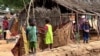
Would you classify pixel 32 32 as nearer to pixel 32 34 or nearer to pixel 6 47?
pixel 32 34

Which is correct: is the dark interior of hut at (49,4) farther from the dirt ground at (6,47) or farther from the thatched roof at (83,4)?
the dirt ground at (6,47)

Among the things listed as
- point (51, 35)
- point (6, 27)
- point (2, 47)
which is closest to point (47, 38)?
point (51, 35)

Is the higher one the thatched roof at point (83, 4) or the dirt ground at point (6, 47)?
the thatched roof at point (83, 4)

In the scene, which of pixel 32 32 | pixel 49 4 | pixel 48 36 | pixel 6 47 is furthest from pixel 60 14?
pixel 32 32

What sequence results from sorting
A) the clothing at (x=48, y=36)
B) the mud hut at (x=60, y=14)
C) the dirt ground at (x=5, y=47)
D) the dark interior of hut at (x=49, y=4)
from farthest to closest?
A: the dark interior of hut at (x=49, y=4), the dirt ground at (x=5, y=47), the mud hut at (x=60, y=14), the clothing at (x=48, y=36)

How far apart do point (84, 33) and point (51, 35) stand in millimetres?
3266

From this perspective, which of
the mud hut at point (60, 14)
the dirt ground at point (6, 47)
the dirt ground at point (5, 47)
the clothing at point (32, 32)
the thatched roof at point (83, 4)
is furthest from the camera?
the thatched roof at point (83, 4)

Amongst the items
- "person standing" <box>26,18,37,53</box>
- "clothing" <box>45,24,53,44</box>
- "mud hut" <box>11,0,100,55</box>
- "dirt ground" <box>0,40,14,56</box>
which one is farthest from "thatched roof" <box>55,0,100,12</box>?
"person standing" <box>26,18,37,53</box>

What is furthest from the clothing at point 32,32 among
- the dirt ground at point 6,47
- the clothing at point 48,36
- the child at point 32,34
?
the dirt ground at point 6,47

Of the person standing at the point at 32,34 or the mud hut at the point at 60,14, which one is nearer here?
the person standing at the point at 32,34

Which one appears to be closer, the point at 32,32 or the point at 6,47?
the point at 32,32

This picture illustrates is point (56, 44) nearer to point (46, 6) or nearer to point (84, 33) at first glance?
point (84, 33)

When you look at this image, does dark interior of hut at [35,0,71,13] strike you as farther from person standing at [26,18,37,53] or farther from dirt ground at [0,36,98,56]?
person standing at [26,18,37,53]

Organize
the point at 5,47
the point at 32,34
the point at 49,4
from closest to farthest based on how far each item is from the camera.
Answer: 1. the point at 32,34
2. the point at 49,4
3. the point at 5,47
